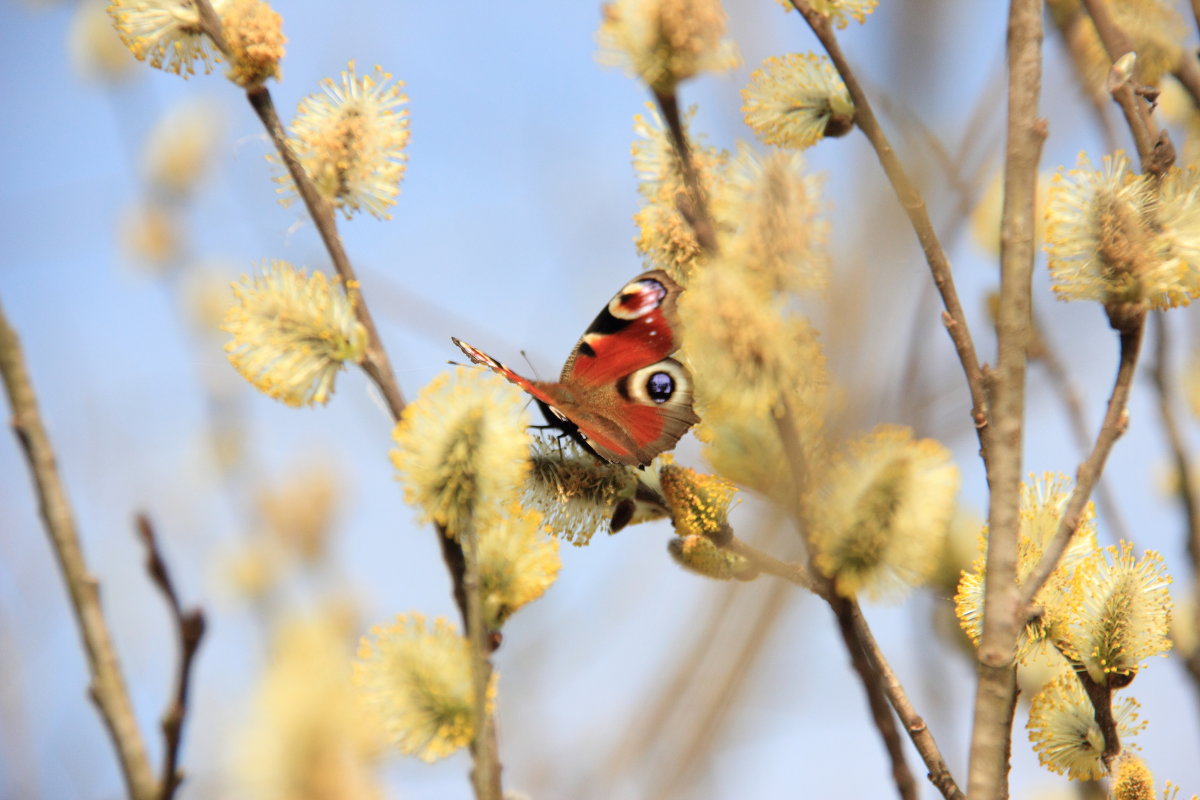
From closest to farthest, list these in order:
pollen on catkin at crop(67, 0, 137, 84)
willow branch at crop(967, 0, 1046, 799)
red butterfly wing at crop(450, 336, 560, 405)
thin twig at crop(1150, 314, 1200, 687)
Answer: willow branch at crop(967, 0, 1046, 799) → red butterfly wing at crop(450, 336, 560, 405) → thin twig at crop(1150, 314, 1200, 687) → pollen on catkin at crop(67, 0, 137, 84)

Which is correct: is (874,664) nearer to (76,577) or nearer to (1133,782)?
(1133,782)

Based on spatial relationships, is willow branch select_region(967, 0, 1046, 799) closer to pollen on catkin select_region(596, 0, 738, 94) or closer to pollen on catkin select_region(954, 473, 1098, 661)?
pollen on catkin select_region(954, 473, 1098, 661)

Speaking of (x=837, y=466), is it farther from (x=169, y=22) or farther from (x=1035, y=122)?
(x=169, y=22)

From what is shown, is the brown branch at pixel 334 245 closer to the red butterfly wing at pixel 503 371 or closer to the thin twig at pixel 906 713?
the red butterfly wing at pixel 503 371

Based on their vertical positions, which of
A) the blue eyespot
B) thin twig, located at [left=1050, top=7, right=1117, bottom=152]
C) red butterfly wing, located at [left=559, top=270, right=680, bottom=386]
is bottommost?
the blue eyespot

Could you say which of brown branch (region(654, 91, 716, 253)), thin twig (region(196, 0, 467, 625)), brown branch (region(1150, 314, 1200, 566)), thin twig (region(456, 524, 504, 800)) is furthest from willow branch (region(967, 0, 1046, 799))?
brown branch (region(1150, 314, 1200, 566))

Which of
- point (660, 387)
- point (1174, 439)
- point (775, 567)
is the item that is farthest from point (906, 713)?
point (1174, 439)

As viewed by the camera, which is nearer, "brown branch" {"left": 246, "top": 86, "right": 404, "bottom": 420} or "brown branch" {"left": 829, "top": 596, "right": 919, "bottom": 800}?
"brown branch" {"left": 829, "top": 596, "right": 919, "bottom": 800}
